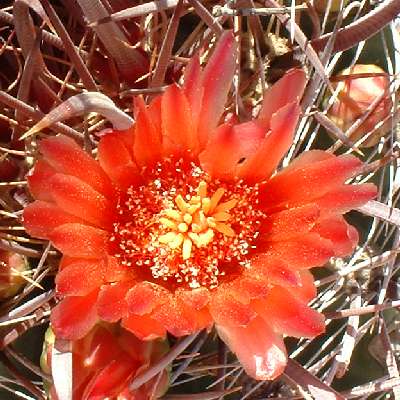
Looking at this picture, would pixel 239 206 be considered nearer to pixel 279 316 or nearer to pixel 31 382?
pixel 279 316

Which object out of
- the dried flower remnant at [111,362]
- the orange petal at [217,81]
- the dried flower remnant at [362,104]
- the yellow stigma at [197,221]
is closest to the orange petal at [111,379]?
the dried flower remnant at [111,362]

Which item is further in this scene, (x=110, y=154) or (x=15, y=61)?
(x=15, y=61)

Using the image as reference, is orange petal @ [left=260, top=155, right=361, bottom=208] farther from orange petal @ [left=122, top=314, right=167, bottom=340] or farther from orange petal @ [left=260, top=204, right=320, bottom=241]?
orange petal @ [left=122, top=314, right=167, bottom=340]

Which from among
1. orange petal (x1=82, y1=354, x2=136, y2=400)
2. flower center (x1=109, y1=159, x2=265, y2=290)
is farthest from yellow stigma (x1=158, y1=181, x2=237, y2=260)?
orange petal (x1=82, y1=354, x2=136, y2=400)

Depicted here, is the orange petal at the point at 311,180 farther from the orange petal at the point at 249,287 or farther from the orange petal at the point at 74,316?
the orange petal at the point at 74,316

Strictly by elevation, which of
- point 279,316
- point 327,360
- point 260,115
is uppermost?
point 260,115

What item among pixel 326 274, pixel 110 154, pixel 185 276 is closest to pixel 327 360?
pixel 326 274
